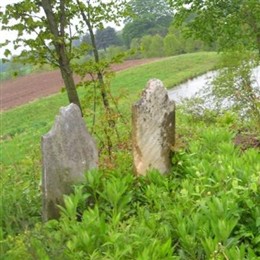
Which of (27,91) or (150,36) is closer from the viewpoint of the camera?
(27,91)

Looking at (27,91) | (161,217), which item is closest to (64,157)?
(161,217)

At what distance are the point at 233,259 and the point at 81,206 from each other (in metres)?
1.96

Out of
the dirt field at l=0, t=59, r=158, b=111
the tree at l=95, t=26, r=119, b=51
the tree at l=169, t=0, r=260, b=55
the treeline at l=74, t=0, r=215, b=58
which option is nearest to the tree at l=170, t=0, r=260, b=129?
the tree at l=169, t=0, r=260, b=55

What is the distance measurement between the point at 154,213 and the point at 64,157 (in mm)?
1336

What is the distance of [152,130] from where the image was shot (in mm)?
5770

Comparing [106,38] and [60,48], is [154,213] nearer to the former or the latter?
[60,48]

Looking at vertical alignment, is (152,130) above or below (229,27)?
below

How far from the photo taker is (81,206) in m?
4.93

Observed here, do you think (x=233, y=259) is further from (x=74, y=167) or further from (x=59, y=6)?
(x=59, y=6)

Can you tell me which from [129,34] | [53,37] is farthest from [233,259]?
[129,34]

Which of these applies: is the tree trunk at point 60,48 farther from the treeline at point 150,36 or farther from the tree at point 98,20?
the treeline at point 150,36

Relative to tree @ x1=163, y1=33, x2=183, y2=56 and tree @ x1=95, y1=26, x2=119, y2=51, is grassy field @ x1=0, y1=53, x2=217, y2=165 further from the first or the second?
tree @ x1=95, y1=26, x2=119, y2=51

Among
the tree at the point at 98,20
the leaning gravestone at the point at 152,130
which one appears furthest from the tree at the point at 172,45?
the leaning gravestone at the point at 152,130

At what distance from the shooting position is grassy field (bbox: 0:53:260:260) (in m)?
3.68
